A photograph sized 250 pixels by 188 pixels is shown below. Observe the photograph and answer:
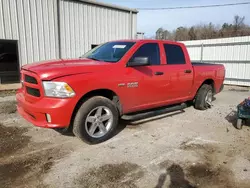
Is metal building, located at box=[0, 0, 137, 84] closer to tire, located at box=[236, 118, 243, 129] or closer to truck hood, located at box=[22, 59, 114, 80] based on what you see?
truck hood, located at box=[22, 59, 114, 80]

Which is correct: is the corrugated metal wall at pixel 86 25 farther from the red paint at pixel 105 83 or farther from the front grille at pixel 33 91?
the front grille at pixel 33 91

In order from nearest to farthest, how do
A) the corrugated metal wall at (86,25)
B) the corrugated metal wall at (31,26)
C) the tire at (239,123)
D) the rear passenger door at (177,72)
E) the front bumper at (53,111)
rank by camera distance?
the front bumper at (53,111) → the tire at (239,123) → the rear passenger door at (177,72) → the corrugated metal wall at (31,26) → the corrugated metal wall at (86,25)

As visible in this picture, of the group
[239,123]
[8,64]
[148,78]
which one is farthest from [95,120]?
[8,64]

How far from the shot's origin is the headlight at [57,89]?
3488 mm

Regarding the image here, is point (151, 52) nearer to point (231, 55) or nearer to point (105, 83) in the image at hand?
point (105, 83)

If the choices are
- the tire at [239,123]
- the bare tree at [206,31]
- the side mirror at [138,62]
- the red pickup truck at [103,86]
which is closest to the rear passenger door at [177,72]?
the red pickup truck at [103,86]

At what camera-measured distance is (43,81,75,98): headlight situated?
11.4 ft

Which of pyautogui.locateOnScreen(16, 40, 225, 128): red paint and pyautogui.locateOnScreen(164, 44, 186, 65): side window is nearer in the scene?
pyautogui.locateOnScreen(16, 40, 225, 128): red paint

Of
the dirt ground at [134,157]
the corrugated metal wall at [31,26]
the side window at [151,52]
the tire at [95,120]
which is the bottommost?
the dirt ground at [134,157]

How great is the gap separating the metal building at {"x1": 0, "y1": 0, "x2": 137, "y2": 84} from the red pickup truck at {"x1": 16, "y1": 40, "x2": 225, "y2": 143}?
597cm

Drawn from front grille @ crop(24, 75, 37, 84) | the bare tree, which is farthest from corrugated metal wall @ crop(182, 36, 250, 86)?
the bare tree

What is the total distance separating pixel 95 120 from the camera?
157 inches

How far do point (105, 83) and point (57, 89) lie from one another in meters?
0.86

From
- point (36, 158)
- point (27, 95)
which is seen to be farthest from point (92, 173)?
point (27, 95)
